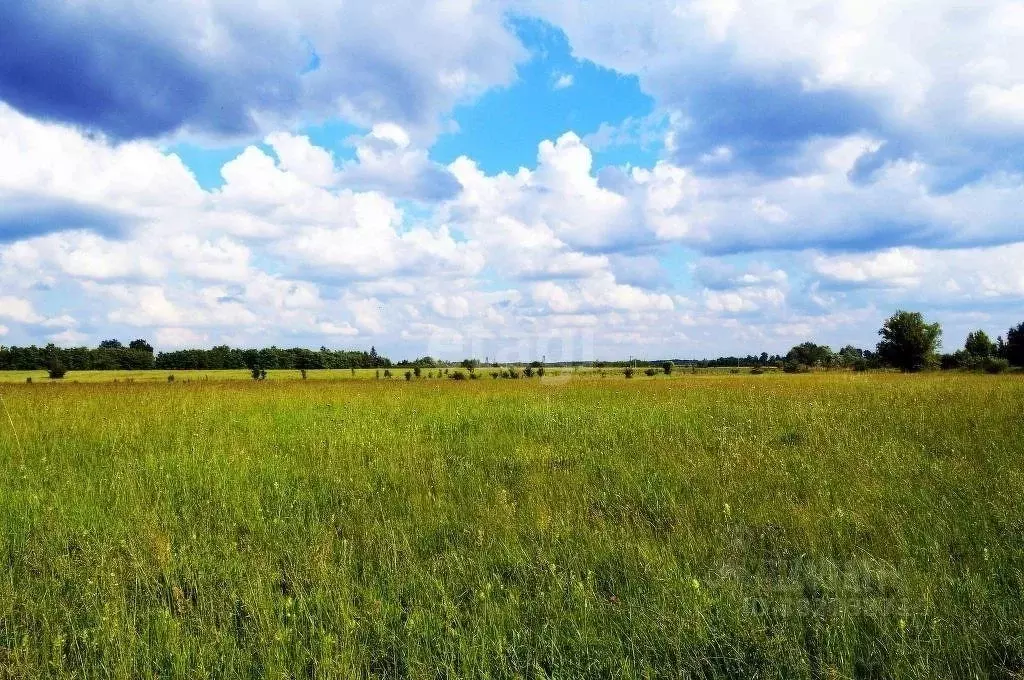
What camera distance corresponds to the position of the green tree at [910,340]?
44.8 m

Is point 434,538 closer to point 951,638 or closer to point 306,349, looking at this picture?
point 951,638

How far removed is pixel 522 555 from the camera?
4.00m

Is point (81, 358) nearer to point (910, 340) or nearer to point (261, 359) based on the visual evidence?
point (261, 359)

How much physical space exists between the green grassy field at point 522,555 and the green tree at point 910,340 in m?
43.1

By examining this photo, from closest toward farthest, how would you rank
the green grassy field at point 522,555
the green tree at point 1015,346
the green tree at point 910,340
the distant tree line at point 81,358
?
1. the green grassy field at point 522,555
2. the green tree at point 910,340
3. the green tree at point 1015,346
4. the distant tree line at point 81,358

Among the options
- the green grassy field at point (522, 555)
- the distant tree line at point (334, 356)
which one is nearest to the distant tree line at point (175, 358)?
the distant tree line at point (334, 356)

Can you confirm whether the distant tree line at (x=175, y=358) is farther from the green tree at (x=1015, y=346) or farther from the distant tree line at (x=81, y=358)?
the green tree at (x=1015, y=346)

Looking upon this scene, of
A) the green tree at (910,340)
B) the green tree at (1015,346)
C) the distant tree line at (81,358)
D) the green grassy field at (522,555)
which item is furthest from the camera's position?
the distant tree line at (81,358)

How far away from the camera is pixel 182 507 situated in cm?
562

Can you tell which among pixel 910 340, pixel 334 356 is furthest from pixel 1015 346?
pixel 334 356

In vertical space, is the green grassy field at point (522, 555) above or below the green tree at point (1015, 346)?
below

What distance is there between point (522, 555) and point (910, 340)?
51569 mm

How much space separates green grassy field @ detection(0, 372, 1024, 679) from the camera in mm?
2906

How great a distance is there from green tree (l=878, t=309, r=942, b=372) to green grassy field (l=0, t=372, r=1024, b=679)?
142ft
